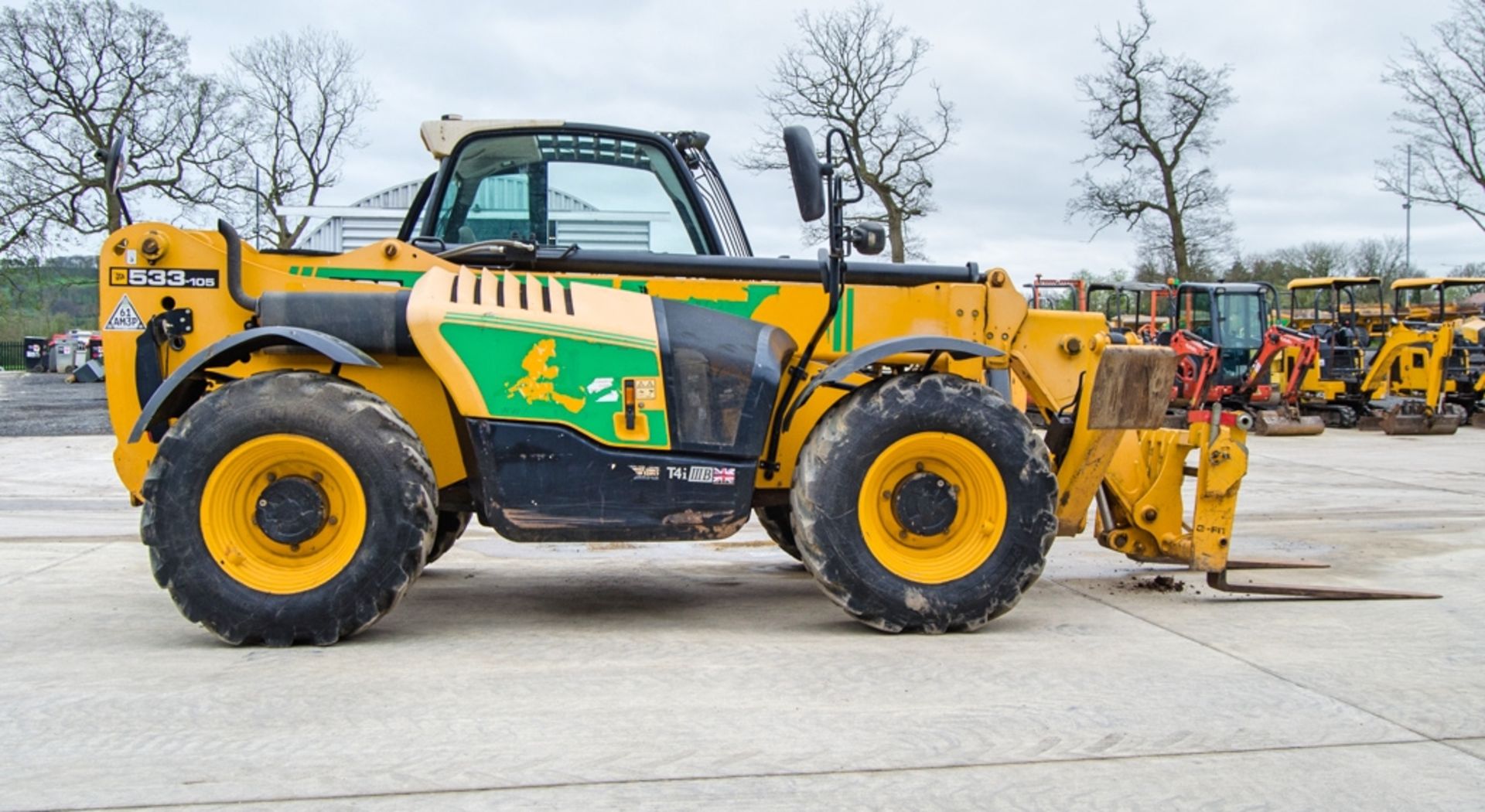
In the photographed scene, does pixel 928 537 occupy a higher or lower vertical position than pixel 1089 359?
lower

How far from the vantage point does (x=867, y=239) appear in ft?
18.5

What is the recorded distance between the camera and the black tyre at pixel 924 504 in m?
5.34

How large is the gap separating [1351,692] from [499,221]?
427cm

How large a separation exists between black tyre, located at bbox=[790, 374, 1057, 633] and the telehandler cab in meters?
0.01

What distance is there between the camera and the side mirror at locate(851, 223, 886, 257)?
5613 mm

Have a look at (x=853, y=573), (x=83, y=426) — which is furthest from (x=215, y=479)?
(x=83, y=426)

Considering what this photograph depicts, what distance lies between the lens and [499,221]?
6.46 m

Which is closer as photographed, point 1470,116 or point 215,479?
point 215,479

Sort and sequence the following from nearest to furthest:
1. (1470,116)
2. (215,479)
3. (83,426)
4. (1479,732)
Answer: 1. (1479,732)
2. (215,479)
3. (83,426)
4. (1470,116)

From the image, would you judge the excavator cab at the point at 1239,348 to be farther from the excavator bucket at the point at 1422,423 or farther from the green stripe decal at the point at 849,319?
the green stripe decal at the point at 849,319

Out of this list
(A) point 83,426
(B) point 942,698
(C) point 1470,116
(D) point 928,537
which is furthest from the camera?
(C) point 1470,116

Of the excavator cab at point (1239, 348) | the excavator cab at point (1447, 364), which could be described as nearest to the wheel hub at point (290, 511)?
the excavator cab at point (1239, 348)

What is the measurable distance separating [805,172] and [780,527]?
272cm

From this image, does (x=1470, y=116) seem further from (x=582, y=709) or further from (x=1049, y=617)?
(x=582, y=709)
